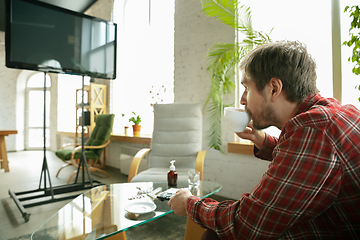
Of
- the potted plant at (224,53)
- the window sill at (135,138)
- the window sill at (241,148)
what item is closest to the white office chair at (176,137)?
the potted plant at (224,53)

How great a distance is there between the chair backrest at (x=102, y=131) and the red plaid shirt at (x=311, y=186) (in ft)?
11.4

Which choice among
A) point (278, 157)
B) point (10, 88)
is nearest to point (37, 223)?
point (278, 157)

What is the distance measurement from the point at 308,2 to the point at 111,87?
3.73 meters

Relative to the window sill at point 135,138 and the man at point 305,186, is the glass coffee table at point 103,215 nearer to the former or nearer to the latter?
the man at point 305,186

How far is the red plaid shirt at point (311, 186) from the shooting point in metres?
0.55

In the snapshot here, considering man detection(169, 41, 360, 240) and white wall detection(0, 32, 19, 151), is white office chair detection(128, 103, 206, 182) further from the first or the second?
white wall detection(0, 32, 19, 151)

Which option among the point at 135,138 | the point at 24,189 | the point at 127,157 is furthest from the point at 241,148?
the point at 24,189

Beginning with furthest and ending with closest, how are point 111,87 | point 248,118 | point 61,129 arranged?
point 61,129 → point 111,87 → point 248,118

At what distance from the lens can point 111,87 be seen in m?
4.88

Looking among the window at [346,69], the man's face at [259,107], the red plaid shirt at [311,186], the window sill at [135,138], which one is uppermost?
the window at [346,69]

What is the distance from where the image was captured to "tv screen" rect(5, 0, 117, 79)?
2.42m

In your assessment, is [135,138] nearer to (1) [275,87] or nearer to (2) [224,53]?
(2) [224,53]

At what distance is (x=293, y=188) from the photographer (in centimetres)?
56

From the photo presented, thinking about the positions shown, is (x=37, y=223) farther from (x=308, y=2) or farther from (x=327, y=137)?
(x=308, y=2)
